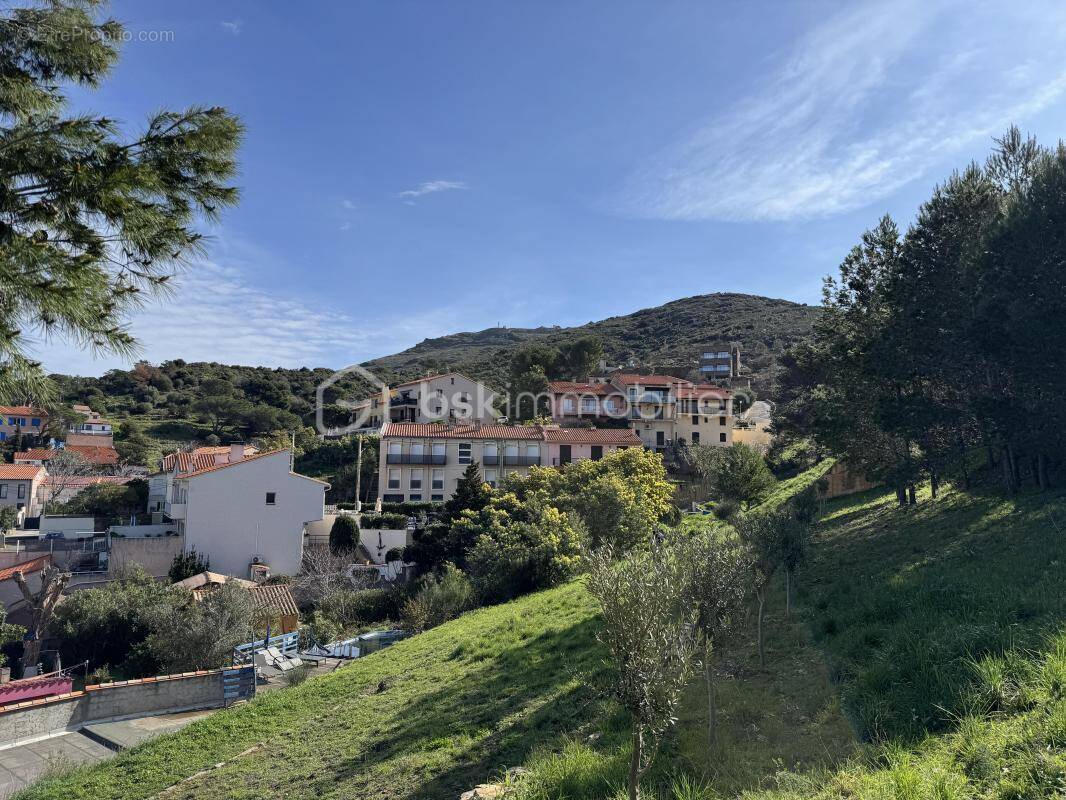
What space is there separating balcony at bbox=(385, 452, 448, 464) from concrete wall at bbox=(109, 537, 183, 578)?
1559 cm

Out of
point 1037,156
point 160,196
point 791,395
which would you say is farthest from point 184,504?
point 791,395

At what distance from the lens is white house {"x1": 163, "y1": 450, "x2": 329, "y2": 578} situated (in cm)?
3180

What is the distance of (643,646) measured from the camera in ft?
18.0

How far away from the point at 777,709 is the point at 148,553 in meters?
31.6

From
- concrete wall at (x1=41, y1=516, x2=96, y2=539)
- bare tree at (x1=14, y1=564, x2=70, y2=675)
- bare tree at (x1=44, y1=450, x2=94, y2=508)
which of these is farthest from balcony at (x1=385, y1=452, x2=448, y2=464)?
bare tree at (x1=44, y1=450, x2=94, y2=508)

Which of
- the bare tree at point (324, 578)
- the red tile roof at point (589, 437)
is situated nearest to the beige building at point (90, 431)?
the bare tree at point (324, 578)

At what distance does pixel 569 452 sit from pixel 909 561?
34.8 m

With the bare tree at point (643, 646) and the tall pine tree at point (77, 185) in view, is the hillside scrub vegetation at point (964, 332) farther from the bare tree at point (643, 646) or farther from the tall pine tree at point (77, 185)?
the tall pine tree at point (77, 185)

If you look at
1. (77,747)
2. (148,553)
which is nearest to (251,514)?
(148,553)

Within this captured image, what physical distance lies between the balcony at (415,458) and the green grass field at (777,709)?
95.3 feet

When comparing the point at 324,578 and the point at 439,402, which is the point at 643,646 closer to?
the point at 324,578

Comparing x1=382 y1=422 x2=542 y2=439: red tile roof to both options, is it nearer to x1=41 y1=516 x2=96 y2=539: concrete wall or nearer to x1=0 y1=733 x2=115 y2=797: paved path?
x1=41 y1=516 x2=96 y2=539: concrete wall

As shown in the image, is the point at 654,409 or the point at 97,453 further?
the point at 97,453

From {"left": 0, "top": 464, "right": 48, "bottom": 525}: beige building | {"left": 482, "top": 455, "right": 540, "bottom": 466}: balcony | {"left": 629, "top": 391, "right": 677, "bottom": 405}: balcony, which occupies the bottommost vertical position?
{"left": 0, "top": 464, "right": 48, "bottom": 525}: beige building
